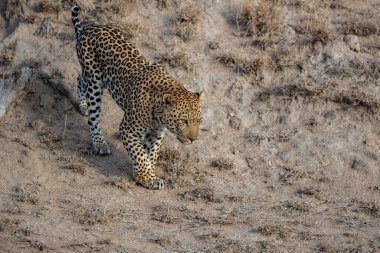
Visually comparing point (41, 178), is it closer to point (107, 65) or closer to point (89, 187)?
point (89, 187)

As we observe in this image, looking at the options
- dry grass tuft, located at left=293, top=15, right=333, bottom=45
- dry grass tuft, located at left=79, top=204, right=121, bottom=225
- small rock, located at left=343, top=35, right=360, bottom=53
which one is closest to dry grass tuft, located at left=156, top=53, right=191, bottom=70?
dry grass tuft, located at left=293, top=15, right=333, bottom=45

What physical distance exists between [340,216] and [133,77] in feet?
11.5

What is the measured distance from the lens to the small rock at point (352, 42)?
13406mm

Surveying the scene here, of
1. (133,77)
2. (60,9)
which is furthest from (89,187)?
(60,9)

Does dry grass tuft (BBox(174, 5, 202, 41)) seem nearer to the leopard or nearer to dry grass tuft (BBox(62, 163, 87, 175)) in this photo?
the leopard

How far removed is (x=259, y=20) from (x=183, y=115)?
3.73 metres

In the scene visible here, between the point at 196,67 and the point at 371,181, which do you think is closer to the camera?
the point at 371,181

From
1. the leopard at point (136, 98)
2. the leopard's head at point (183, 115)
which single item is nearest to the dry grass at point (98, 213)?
the leopard at point (136, 98)

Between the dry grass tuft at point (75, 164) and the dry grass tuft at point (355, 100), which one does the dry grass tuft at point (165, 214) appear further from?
the dry grass tuft at point (355, 100)

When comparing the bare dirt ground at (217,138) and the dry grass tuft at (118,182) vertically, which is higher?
the bare dirt ground at (217,138)

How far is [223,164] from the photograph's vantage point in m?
11.9

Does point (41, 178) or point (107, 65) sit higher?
point (107, 65)

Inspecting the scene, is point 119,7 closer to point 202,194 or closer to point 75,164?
point 75,164

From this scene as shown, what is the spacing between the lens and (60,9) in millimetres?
14344
